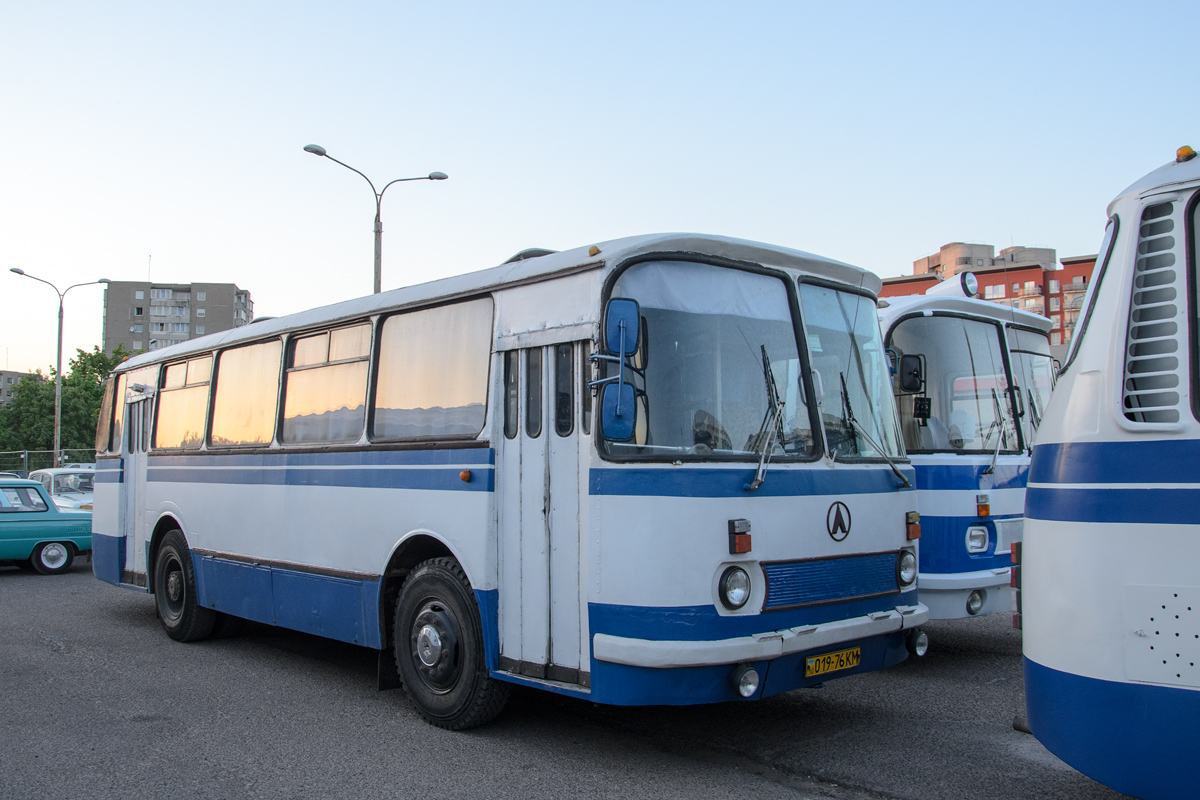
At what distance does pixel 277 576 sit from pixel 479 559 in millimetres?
2976

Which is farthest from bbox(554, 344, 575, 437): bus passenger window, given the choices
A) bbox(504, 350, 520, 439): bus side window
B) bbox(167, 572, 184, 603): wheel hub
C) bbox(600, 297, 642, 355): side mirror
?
bbox(167, 572, 184, 603): wheel hub

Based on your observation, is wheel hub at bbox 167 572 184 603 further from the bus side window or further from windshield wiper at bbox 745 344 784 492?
windshield wiper at bbox 745 344 784 492

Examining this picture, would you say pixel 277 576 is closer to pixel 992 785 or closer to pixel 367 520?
pixel 367 520

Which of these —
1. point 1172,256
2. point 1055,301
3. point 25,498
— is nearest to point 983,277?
point 1055,301

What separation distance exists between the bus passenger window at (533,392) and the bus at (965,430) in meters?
3.59

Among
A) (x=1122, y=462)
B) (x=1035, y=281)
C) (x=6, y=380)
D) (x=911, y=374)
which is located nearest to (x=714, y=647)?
(x=1122, y=462)

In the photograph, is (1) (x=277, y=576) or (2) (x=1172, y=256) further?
(1) (x=277, y=576)

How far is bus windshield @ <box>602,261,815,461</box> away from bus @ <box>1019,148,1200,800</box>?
179 centimetres

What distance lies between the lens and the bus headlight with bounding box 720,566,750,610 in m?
5.12

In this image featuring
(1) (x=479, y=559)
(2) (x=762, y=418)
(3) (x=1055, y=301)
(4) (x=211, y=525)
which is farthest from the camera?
(3) (x=1055, y=301)

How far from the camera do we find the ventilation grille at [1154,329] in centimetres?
359

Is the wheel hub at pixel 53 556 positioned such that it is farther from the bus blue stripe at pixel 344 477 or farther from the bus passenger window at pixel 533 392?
the bus passenger window at pixel 533 392

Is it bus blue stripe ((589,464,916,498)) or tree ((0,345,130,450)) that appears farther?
tree ((0,345,130,450))

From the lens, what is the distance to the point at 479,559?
5.93 m
